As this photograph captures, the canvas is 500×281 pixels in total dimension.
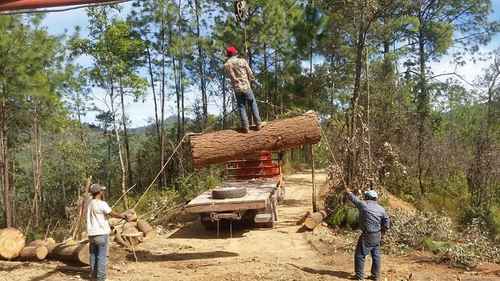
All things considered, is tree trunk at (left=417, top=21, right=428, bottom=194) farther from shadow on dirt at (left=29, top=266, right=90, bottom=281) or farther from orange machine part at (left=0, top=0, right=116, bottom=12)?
orange machine part at (left=0, top=0, right=116, bottom=12)

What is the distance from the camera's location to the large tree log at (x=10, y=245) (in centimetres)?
1017

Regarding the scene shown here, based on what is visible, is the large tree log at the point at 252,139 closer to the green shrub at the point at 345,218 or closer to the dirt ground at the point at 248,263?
the dirt ground at the point at 248,263

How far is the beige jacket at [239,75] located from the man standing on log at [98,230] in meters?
3.20

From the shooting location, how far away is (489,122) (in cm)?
2070

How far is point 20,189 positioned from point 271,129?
26.3 metres

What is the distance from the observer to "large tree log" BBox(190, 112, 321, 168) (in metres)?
10.5

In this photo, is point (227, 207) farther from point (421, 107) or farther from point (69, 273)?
point (421, 107)

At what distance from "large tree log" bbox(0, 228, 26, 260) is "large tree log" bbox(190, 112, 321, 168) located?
3.66 meters

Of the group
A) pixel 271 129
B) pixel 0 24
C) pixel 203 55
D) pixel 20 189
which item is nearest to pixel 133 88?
pixel 203 55

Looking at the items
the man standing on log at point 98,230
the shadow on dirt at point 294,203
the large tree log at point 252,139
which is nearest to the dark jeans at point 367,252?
the large tree log at point 252,139

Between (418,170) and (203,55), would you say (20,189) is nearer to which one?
(203,55)

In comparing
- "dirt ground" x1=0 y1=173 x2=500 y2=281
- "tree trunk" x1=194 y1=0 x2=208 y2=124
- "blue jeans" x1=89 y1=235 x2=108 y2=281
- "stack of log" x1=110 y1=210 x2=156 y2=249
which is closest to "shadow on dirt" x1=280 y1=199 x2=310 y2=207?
"dirt ground" x1=0 y1=173 x2=500 y2=281

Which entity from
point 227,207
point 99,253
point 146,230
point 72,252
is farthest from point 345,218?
point 99,253

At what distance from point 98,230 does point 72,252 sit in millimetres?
1737
